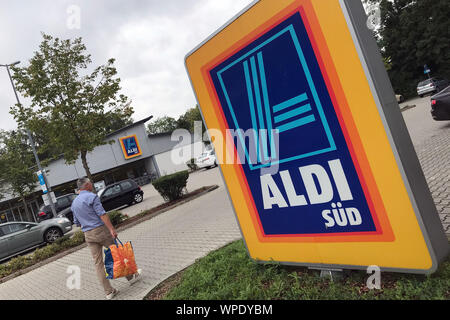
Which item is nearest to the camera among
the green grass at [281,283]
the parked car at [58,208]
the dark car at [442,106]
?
the green grass at [281,283]

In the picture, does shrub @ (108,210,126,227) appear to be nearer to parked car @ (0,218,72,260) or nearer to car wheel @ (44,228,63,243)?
parked car @ (0,218,72,260)

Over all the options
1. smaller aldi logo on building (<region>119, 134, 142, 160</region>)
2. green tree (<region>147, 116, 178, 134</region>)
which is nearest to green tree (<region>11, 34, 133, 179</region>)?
smaller aldi logo on building (<region>119, 134, 142, 160</region>)

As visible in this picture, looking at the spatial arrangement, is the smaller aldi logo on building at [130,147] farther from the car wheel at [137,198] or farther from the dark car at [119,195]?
the car wheel at [137,198]

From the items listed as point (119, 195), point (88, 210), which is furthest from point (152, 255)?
point (119, 195)

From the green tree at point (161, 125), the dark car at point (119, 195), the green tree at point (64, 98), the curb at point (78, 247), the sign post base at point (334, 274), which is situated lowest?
the sign post base at point (334, 274)

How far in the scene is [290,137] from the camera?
2840 mm

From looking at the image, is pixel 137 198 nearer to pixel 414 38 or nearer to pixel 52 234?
pixel 52 234

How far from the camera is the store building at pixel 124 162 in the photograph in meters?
32.3

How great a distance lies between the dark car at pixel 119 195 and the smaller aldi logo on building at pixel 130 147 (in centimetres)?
1697

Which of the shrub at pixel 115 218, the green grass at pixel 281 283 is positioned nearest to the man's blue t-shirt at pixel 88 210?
the green grass at pixel 281 283

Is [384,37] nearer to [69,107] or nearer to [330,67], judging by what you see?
[69,107]
